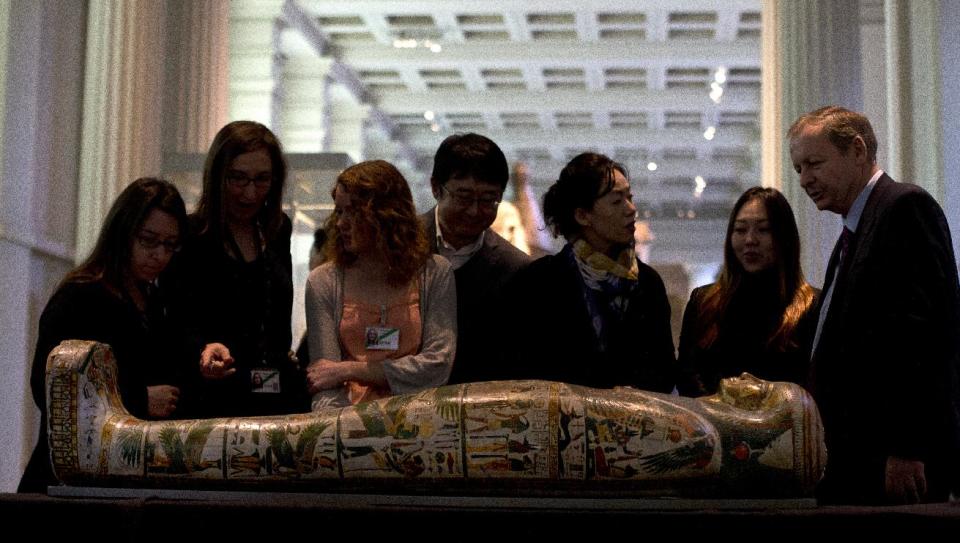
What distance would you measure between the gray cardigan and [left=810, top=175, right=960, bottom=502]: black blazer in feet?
2.72

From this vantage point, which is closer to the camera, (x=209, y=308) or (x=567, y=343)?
(x=567, y=343)

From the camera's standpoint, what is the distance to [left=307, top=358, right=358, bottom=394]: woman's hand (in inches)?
104

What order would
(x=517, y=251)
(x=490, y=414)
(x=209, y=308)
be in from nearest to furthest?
(x=490, y=414) < (x=209, y=308) < (x=517, y=251)

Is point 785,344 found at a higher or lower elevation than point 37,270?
lower

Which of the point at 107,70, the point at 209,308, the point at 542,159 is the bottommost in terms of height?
the point at 209,308

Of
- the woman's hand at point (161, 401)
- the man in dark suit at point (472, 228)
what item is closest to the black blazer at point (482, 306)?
the man in dark suit at point (472, 228)

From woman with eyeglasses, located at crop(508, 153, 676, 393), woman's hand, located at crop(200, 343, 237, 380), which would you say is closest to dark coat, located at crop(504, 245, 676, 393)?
woman with eyeglasses, located at crop(508, 153, 676, 393)

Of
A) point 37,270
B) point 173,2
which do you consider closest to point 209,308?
point 37,270

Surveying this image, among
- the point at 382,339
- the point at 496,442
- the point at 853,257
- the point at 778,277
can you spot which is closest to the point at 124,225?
the point at 382,339

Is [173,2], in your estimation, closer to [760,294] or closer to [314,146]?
[760,294]

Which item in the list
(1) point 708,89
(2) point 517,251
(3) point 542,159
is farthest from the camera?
(3) point 542,159

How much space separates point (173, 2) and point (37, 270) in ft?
10.5

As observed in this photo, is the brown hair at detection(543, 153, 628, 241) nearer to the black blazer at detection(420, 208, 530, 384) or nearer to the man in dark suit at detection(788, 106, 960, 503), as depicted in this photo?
the black blazer at detection(420, 208, 530, 384)

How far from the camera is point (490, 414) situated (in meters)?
1.84
